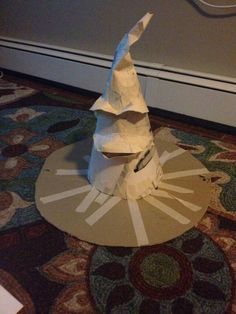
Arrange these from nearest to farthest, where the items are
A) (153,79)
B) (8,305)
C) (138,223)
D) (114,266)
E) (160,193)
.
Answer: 1. (8,305)
2. (114,266)
3. (138,223)
4. (160,193)
5. (153,79)

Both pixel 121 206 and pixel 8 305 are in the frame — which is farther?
pixel 121 206

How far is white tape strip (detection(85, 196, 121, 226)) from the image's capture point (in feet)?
3.06

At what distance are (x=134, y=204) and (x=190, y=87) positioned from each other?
618 millimetres

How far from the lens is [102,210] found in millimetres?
965

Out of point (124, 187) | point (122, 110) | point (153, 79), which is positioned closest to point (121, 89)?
point (122, 110)

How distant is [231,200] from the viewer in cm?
102

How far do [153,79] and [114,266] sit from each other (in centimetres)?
89

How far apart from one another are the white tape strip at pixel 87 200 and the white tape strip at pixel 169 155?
28 centimetres

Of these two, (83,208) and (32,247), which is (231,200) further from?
(32,247)

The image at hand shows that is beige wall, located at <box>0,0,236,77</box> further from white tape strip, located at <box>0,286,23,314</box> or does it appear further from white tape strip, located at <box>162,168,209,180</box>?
white tape strip, located at <box>0,286,23,314</box>

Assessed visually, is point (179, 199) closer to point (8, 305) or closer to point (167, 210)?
point (167, 210)

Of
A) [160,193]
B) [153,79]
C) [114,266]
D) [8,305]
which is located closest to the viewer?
[8,305]

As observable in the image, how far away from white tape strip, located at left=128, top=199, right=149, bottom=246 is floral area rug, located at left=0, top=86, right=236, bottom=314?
0.08 feet

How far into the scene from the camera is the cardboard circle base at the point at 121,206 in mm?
891
